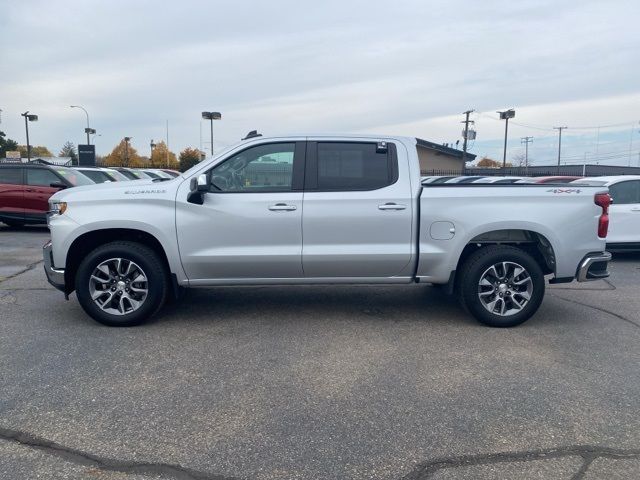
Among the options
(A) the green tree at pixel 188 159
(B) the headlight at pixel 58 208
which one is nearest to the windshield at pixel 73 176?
(B) the headlight at pixel 58 208

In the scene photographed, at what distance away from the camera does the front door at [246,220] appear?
5.61m

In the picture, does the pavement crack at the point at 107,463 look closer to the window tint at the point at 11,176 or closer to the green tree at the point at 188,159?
the window tint at the point at 11,176

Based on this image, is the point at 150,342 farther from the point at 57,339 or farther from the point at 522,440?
the point at 522,440

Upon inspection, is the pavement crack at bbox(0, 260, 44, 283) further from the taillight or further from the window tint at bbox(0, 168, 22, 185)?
the taillight

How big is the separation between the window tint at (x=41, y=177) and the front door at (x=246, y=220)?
982 centimetres

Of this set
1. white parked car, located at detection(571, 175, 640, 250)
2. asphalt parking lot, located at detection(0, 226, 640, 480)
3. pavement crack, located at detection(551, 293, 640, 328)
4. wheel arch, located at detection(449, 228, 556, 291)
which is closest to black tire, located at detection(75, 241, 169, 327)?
asphalt parking lot, located at detection(0, 226, 640, 480)

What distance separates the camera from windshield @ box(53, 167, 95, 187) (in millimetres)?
14047

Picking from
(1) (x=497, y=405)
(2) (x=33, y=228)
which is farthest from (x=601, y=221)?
(2) (x=33, y=228)

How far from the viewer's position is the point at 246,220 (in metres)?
5.61

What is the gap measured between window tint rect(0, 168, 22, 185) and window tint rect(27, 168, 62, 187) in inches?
8.7

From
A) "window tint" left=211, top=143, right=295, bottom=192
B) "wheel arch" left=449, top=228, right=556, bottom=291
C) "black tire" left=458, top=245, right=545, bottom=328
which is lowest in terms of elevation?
"black tire" left=458, top=245, right=545, bottom=328

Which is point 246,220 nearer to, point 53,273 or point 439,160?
point 53,273

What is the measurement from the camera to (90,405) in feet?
13.0

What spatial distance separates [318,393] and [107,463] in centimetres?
154
